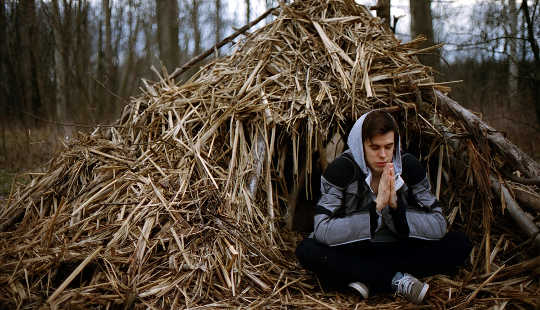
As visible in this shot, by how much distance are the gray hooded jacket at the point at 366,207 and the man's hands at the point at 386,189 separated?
6 cm

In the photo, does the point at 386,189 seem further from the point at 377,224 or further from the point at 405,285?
the point at 405,285

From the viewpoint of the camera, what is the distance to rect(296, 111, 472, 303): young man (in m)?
2.32

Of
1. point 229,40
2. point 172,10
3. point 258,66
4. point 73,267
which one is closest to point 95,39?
point 172,10

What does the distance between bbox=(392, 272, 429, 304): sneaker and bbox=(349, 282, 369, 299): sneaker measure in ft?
0.57

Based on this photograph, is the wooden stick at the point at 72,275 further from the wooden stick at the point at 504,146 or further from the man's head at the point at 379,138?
the wooden stick at the point at 504,146

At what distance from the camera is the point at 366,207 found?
2420mm

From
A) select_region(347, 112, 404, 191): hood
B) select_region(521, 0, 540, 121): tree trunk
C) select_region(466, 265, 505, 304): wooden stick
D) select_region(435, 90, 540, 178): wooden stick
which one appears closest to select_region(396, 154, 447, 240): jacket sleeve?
select_region(347, 112, 404, 191): hood

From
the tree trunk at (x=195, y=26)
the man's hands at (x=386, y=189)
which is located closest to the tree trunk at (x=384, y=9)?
the man's hands at (x=386, y=189)

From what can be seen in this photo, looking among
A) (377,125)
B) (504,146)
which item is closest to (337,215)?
(377,125)

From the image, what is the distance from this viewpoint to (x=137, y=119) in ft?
11.6

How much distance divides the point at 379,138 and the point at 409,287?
946 millimetres

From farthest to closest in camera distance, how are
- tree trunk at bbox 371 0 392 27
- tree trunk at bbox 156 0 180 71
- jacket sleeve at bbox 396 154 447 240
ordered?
1. tree trunk at bbox 156 0 180 71
2. tree trunk at bbox 371 0 392 27
3. jacket sleeve at bbox 396 154 447 240

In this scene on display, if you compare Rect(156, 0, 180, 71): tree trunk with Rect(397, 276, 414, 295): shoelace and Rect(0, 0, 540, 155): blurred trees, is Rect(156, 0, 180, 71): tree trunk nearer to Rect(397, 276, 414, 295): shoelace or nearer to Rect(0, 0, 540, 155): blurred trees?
Rect(0, 0, 540, 155): blurred trees

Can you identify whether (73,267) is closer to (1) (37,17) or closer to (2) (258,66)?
(2) (258,66)
